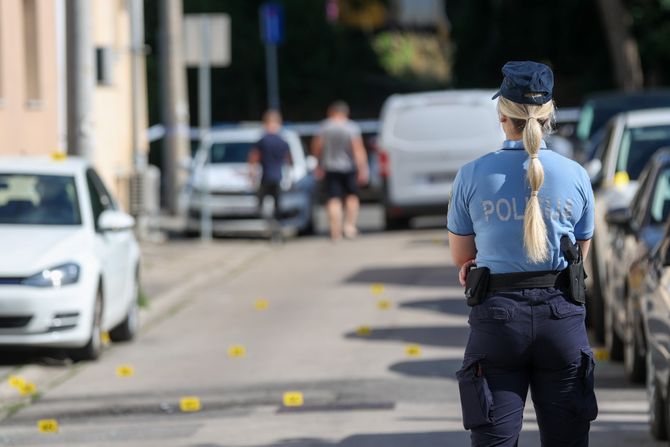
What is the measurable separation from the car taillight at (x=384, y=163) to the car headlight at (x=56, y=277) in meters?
12.9

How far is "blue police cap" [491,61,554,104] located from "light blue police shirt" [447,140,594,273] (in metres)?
0.16

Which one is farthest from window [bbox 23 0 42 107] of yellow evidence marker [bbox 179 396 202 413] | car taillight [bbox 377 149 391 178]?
yellow evidence marker [bbox 179 396 202 413]

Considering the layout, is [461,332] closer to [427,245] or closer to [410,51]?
[427,245]

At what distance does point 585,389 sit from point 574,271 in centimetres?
38

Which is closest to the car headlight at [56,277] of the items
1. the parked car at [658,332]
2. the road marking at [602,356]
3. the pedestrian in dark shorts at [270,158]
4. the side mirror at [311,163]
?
the road marking at [602,356]

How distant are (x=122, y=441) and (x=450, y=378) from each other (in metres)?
2.79

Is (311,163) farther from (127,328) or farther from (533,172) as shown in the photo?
(533,172)

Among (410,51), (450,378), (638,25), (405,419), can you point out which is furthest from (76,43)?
(410,51)

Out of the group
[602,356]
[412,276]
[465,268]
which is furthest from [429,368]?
[412,276]

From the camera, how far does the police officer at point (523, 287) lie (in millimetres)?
5770

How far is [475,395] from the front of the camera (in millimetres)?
5730

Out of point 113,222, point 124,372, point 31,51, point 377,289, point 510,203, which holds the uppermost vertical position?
point 510,203

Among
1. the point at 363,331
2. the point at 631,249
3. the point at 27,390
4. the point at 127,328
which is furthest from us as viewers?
the point at 363,331

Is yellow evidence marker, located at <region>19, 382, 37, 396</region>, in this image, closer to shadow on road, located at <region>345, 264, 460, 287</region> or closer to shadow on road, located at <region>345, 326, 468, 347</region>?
shadow on road, located at <region>345, 326, 468, 347</region>
